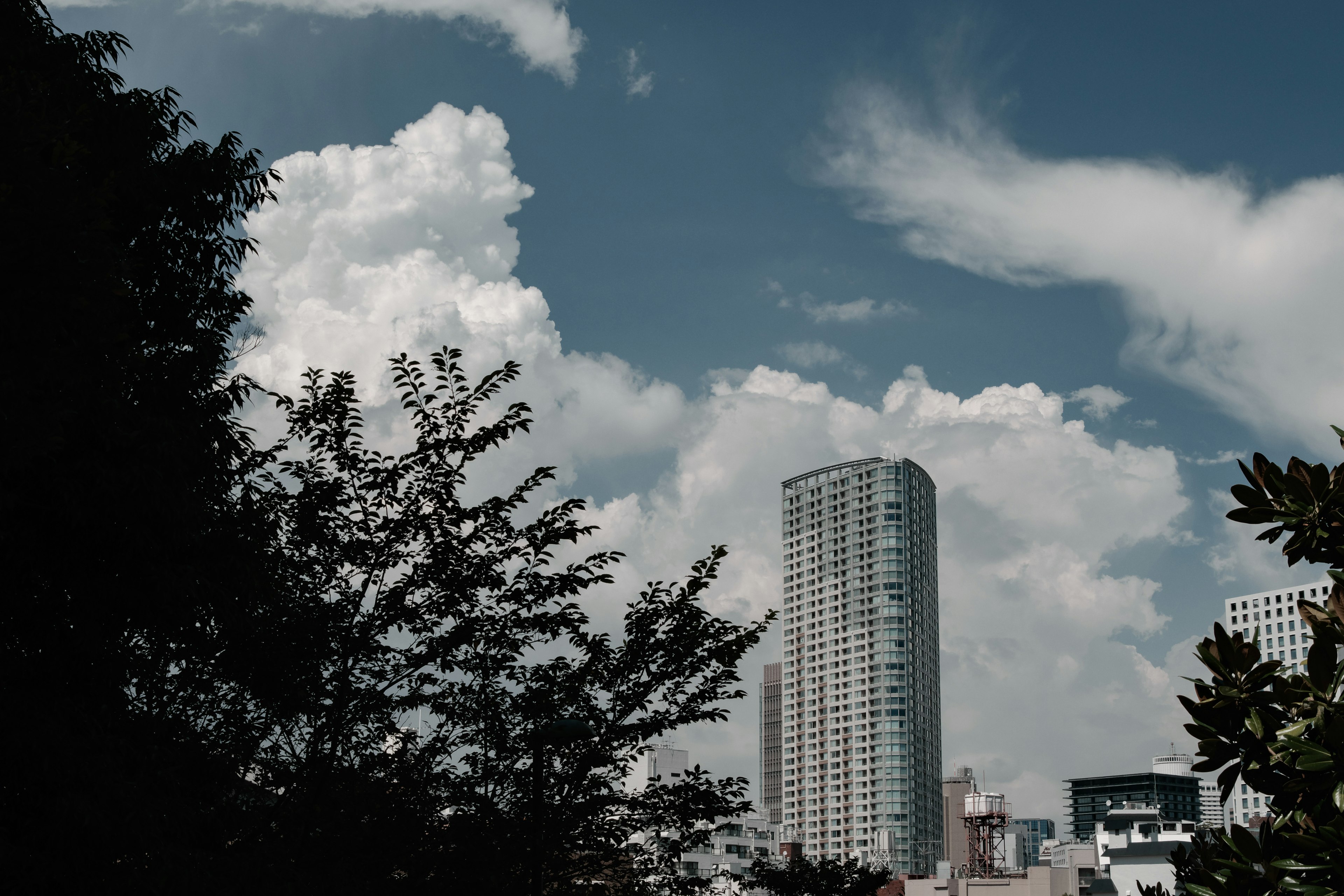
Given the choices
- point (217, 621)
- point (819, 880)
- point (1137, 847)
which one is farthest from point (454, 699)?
point (1137, 847)

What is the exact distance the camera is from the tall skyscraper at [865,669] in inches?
6383

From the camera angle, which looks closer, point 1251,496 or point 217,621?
point 1251,496

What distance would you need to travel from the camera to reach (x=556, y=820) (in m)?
12.3

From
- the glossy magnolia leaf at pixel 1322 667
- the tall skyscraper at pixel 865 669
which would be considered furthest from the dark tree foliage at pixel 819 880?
the tall skyscraper at pixel 865 669

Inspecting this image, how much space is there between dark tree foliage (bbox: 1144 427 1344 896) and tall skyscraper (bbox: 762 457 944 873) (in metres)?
161

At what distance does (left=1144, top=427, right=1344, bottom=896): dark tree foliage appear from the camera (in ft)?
15.7

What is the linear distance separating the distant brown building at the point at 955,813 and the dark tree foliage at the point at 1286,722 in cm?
17585

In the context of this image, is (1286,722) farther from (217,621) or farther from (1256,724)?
(217,621)

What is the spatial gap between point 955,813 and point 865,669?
28622 millimetres

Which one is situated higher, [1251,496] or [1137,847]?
[1251,496]

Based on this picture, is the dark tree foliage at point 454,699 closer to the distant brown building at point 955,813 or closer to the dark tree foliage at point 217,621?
the dark tree foliage at point 217,621

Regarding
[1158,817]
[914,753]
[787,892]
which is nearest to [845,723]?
[914,753]

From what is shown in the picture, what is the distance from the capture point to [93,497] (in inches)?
336

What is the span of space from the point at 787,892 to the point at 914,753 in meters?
131
